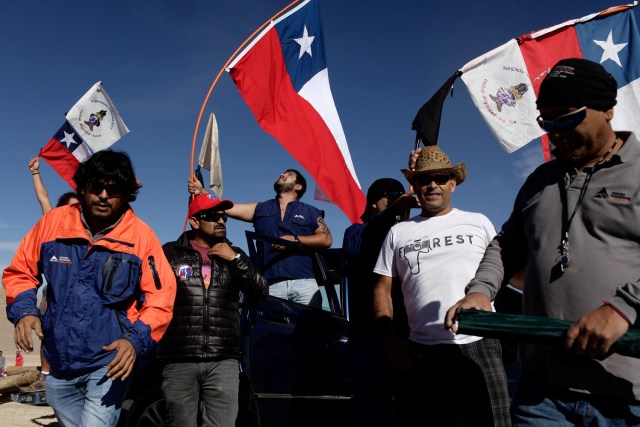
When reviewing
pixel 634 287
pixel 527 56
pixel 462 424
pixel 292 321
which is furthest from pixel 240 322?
pixel 527 56

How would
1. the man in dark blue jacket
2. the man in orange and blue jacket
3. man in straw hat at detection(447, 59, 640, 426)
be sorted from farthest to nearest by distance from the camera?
the man in dark blue jacket
the man in orange and blue jacket
man in straw hat at detection(447, 59, 640, 426)

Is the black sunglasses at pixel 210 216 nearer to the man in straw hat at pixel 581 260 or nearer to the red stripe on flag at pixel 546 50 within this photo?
the man in straw hat at pixel 581 260

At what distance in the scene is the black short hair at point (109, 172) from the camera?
3037 millimetres

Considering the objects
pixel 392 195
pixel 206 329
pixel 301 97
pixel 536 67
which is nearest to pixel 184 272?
pixel 206 329

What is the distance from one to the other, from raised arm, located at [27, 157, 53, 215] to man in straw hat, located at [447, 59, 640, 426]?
513 centimetres

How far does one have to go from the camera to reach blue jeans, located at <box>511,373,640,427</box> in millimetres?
1756

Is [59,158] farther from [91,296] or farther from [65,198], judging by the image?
[91,296]

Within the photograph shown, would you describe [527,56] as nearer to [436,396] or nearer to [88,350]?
[436,396]

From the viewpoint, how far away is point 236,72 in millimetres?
6109

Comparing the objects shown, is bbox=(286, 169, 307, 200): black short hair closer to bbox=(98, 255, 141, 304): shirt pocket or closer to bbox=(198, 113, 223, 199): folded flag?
bbox=(198, 113, 223, 199): folded flag

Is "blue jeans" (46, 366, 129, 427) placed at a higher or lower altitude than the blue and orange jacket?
lower

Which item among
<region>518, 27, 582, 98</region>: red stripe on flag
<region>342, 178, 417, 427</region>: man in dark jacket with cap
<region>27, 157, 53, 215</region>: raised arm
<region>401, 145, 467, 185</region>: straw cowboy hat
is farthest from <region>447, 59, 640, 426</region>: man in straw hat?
<region>27, 157, 53, 215</region>: raised arm

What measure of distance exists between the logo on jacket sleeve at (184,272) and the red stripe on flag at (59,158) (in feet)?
14.1

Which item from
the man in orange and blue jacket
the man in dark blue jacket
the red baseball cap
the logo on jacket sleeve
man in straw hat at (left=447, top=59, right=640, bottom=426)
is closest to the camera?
man in straw hat at (left=447, top=59, right=640, bottom=426)
